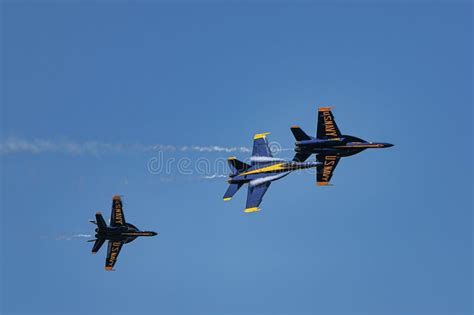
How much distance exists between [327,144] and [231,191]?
1586 centimetres

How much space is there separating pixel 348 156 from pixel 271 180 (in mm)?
11949

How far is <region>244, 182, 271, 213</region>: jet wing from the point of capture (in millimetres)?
104500

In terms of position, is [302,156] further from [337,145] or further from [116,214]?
[116,214]

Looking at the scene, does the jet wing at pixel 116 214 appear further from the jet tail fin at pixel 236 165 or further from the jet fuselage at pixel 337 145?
the jet fuselage at pixel 337 145

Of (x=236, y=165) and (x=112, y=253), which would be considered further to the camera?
(x=112, y=253)

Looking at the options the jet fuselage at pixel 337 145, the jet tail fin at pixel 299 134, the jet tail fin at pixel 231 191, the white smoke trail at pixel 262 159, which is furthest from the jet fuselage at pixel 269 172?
the jet tail fin at pixel 299 134

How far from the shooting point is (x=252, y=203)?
345 ft

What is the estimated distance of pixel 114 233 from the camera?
10912 cm

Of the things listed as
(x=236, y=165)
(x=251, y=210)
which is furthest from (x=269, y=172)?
(x=251, y=210)

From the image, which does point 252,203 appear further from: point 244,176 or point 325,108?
point 325,108

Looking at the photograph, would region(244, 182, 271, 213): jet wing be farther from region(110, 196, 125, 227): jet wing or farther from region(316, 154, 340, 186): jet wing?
region(110, 196, 125, 227): jet wing

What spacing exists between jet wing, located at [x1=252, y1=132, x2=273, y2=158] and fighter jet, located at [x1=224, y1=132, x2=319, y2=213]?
285 millimetres

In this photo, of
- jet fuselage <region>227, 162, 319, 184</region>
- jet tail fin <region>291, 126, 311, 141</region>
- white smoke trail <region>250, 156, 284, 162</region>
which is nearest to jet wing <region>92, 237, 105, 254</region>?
jet fuselage <region>227, 162, 319, 184</region>

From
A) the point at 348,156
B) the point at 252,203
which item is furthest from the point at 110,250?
the point at 348,156
